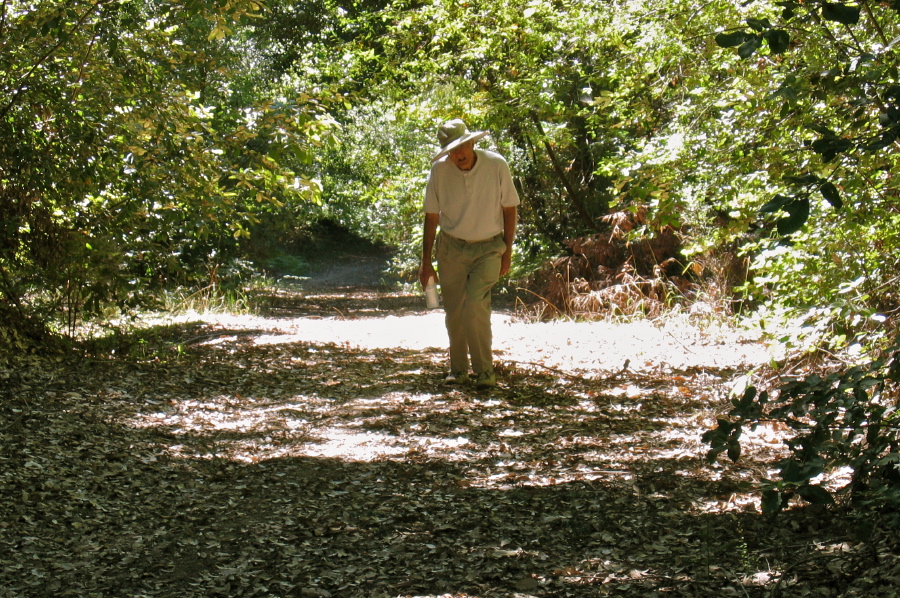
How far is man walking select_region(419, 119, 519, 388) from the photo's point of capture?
6.47 metres

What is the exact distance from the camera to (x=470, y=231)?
258 inches

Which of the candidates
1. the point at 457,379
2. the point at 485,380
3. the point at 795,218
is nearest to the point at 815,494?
the point at 795,218

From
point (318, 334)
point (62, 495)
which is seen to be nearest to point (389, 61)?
point (318, 334)

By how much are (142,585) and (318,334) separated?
649cm

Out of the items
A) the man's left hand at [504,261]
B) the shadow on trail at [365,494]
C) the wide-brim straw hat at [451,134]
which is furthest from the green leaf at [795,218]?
the man's left hand at [504,261]

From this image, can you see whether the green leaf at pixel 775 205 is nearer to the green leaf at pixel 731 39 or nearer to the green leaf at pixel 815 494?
the green leaf at pixel 731 39

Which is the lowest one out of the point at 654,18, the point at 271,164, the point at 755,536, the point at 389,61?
the point at 755,536

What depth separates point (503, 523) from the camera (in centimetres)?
392

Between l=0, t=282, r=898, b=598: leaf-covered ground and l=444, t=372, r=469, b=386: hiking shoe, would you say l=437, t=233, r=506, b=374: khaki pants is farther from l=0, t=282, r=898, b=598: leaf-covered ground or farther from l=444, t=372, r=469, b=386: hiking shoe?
l=0, t=282, r=898, b=598: leaf-covered ground

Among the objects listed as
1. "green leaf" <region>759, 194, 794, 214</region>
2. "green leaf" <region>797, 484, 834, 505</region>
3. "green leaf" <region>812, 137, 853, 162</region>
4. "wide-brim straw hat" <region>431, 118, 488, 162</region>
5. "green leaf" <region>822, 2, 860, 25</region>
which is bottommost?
"green leaf" <region>797, 484, 834, 505</region>

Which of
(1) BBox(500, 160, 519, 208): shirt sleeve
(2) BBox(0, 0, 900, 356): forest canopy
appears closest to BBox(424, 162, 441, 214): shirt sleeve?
(1) BBox(500, 160, 519, 208): shirt sleeve

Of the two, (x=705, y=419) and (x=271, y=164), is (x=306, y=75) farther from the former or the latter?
(x=705, y=419)

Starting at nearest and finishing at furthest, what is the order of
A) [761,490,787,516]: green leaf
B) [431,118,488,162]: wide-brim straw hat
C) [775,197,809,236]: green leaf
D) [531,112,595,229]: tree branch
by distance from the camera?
1. [775,197,809,236]: green leaf
2. [761,490,787,516]: green leaf
3. [431,118,488,162]: wide-brim straw hat
4. [531,112,595,229]: tree branch

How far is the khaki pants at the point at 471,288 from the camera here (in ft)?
21.6
